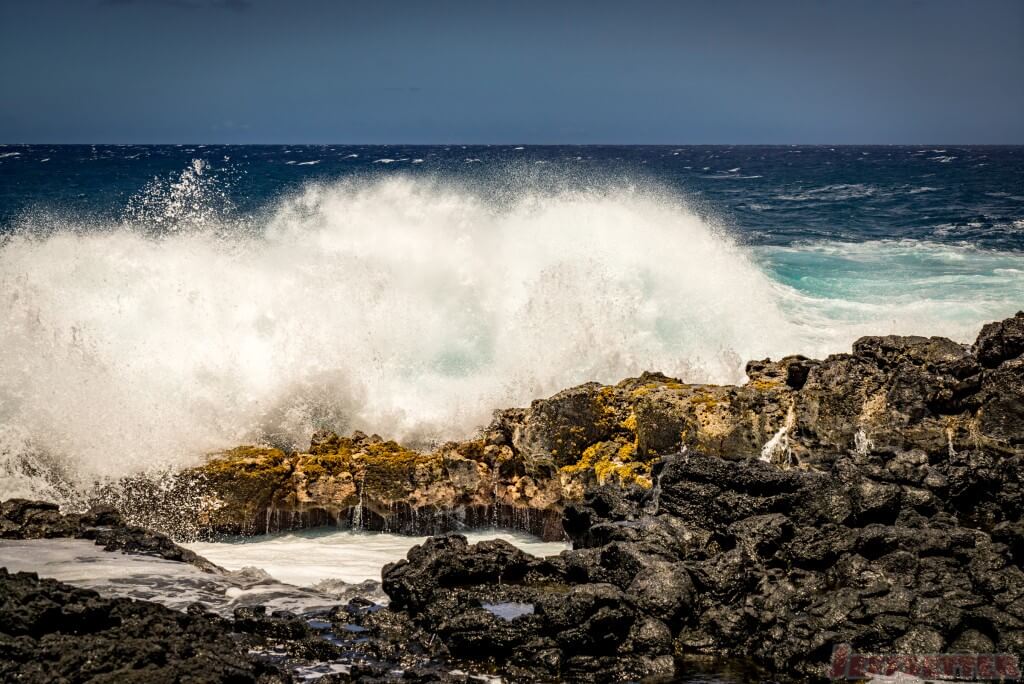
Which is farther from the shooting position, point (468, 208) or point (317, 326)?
point (468, 208)

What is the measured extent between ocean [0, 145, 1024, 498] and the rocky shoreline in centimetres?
173

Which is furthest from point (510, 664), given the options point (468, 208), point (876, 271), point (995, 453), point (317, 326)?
point (876, 271)

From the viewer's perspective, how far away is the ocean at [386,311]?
1179 centimetres

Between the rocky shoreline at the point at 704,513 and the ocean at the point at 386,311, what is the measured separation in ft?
5.68

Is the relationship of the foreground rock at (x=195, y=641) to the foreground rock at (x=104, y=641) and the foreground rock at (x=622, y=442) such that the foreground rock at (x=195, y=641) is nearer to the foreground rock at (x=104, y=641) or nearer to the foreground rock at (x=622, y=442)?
the foreground rock at (x=104, y=641)

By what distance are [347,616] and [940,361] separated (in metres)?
5.79

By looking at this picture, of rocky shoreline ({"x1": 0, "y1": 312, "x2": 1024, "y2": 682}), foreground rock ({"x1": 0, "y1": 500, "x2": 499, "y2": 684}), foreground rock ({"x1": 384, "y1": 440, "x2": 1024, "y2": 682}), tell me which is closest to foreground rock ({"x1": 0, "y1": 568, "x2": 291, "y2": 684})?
foreground rock ({"x1": 0, "y1": 500, "x2": 499, "y2": 684})

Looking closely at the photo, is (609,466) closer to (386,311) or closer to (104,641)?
Result: (104,641)

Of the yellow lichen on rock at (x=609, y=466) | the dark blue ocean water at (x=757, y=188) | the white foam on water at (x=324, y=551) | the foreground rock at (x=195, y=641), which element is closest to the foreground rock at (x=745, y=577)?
the foreground rock at (x=195, y=641)

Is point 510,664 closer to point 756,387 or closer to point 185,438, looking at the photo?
point 756,387

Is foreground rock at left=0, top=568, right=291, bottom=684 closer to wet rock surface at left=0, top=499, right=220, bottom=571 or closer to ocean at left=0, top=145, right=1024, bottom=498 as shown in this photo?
wet rock surface at left=0, top=499, right=220, bottom=571

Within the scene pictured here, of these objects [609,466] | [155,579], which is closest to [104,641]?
[155,579]

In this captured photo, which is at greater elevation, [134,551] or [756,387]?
[756,387]

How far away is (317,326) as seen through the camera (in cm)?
1422
